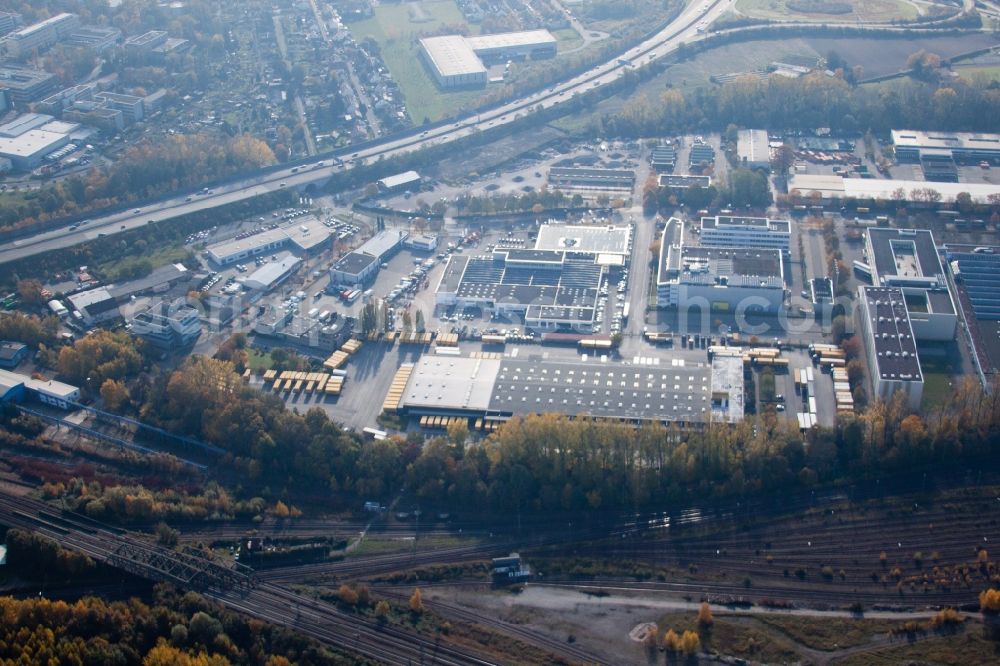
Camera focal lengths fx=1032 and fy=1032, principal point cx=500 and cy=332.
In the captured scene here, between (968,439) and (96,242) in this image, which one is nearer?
(968,439)

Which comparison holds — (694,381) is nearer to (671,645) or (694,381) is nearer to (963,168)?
(671,645)

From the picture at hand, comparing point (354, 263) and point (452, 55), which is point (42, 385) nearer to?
point (354, 263)

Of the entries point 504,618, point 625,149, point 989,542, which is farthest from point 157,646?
point 625,149

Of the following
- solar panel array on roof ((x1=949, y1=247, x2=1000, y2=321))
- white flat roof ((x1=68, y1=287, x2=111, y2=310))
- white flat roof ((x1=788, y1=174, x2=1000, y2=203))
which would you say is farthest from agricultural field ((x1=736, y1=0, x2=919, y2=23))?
white flat roof ((x1=68, y1=287, x2=111, y2=310))

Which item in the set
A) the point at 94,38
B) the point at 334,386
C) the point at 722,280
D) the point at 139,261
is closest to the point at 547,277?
the point at 722,280

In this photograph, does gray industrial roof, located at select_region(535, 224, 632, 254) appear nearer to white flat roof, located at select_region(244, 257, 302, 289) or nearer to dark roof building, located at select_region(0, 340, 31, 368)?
white flat roof, located at select_region(244, 257, 302, 289)

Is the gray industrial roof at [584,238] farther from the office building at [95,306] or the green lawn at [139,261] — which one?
the office building at [95,306]
